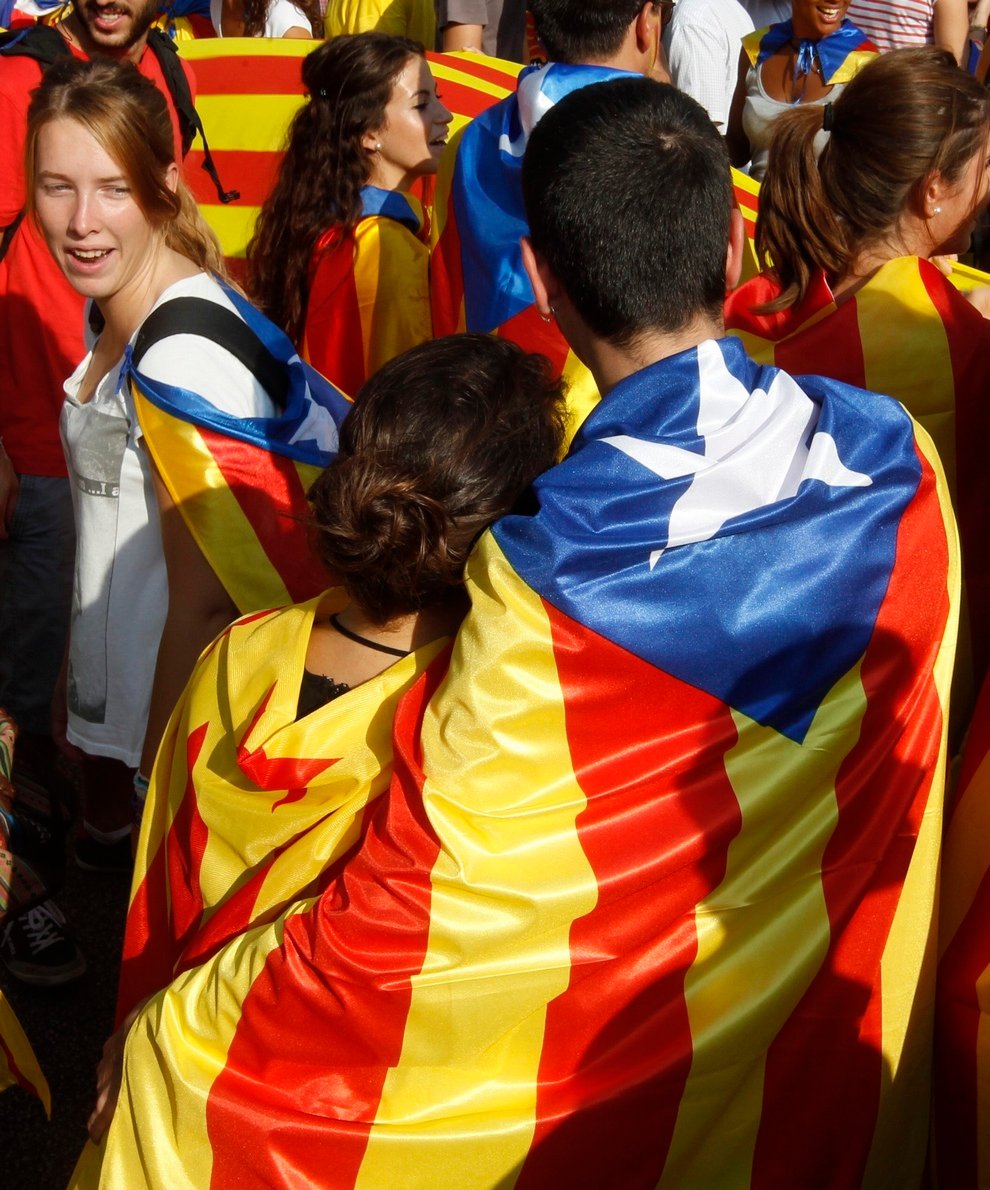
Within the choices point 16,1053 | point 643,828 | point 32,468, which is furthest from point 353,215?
point 643,828

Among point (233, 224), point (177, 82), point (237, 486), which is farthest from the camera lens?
point (233, 224)

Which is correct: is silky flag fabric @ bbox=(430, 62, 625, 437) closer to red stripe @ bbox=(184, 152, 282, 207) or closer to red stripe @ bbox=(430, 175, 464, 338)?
red stripe @ bbox=(430, 175, 464, 338)

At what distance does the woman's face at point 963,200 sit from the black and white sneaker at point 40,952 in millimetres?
2467

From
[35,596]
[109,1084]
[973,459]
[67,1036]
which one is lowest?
[67,1036]

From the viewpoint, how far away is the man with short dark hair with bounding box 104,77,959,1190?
61.2 inches

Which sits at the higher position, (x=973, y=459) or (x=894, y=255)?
(x=894, y=255)

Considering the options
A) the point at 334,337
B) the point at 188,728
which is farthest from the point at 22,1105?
the point at 334,337

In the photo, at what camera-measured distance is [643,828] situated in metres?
1.60

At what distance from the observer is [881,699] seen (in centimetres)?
165

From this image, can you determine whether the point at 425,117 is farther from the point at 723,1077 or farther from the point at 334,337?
the point at 723,1077

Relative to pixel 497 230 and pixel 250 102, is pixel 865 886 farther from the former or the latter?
pixel 250 102

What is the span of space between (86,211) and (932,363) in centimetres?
158

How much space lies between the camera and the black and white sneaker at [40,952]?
10.1ft

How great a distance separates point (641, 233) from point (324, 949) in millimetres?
988
